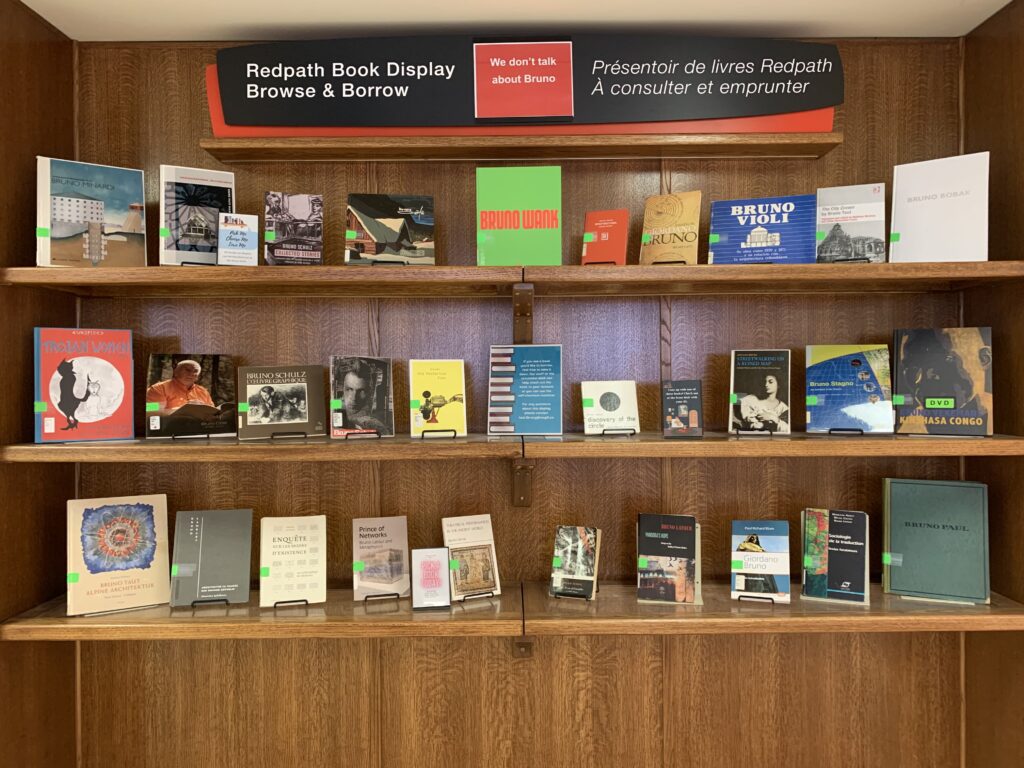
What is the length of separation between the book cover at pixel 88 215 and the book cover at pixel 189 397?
32 centimetres

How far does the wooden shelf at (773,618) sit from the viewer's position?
194cm

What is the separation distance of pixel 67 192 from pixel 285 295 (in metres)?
0.65

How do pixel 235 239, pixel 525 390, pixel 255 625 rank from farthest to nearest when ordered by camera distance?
1. pixel 525 390
2. pixel 235 239
3. pixel 255 625

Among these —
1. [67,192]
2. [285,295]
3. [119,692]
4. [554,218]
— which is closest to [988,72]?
[554,218]

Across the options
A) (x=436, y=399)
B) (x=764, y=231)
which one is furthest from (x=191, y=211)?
(x=764, y=231)

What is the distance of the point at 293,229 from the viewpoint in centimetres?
212

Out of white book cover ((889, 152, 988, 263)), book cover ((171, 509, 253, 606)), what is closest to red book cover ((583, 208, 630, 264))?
white book cover ((889, 152, 988, 263))

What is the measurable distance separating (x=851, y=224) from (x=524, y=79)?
1060 millimetres

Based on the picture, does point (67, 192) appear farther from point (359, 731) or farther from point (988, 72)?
Answer: point (988, 72)

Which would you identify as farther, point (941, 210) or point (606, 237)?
point (606, 237)

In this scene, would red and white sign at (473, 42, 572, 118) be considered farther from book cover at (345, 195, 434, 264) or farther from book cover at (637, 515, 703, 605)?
book cover at (637, 515, 703, 605)

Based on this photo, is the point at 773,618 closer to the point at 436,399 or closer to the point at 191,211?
the point at 436,399

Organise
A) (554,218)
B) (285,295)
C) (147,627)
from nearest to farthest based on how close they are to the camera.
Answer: (147,627) → (554,218) → (285,295)

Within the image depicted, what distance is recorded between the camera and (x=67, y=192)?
6.62 feet
